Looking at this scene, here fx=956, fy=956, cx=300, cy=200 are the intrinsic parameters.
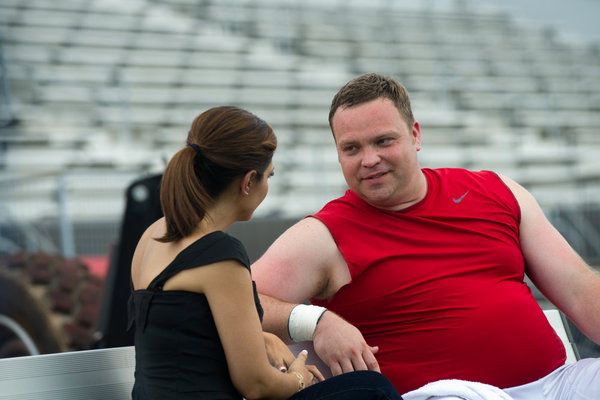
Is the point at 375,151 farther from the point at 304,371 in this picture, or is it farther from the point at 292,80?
the point at 292,80

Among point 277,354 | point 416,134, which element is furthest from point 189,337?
point 416,134

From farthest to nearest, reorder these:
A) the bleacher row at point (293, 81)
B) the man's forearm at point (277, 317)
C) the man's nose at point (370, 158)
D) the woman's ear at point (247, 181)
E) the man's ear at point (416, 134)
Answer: the bleacher row at point (293, 81), the man's ear at point (416, 134), the man's nose at point (370, 158), the man's forearm at point (277, 317), the woman's ear at point (247, 181)

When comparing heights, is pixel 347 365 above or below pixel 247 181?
below

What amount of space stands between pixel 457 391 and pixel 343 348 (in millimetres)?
230

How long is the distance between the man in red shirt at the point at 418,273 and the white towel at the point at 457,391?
0.42ft

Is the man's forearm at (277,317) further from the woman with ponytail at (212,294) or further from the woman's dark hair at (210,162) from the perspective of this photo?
the woman's dark hair at (210,162)

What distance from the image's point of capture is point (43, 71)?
10055 mm

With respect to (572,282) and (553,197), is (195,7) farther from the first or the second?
(572,282)

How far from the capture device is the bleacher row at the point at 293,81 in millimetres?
9469

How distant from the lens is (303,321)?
1905 millimetres

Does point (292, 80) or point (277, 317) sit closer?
point (277, 317)

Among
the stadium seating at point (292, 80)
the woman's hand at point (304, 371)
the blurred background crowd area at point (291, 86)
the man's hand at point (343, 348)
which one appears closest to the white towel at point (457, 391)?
the man's hand at point (343, 348)

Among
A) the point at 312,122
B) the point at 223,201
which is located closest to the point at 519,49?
the point at 312,122

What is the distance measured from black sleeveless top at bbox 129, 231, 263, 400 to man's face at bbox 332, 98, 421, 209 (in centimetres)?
61
